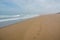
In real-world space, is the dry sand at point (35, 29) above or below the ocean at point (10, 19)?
below

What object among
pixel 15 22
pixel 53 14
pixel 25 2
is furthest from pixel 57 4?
pixel 15 22

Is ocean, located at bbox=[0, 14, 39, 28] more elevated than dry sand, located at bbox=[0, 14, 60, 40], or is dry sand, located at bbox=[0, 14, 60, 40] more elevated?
ocean, located at bbox=[0, 14, 39, 28]

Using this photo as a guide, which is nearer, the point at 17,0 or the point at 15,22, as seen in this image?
the point at 15,22

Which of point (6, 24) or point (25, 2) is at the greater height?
point (25, 2)

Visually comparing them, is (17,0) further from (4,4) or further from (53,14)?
(53,14)

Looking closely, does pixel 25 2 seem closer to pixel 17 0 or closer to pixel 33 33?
pixel 17 0

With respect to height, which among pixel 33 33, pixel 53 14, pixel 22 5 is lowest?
pixel 33 33
